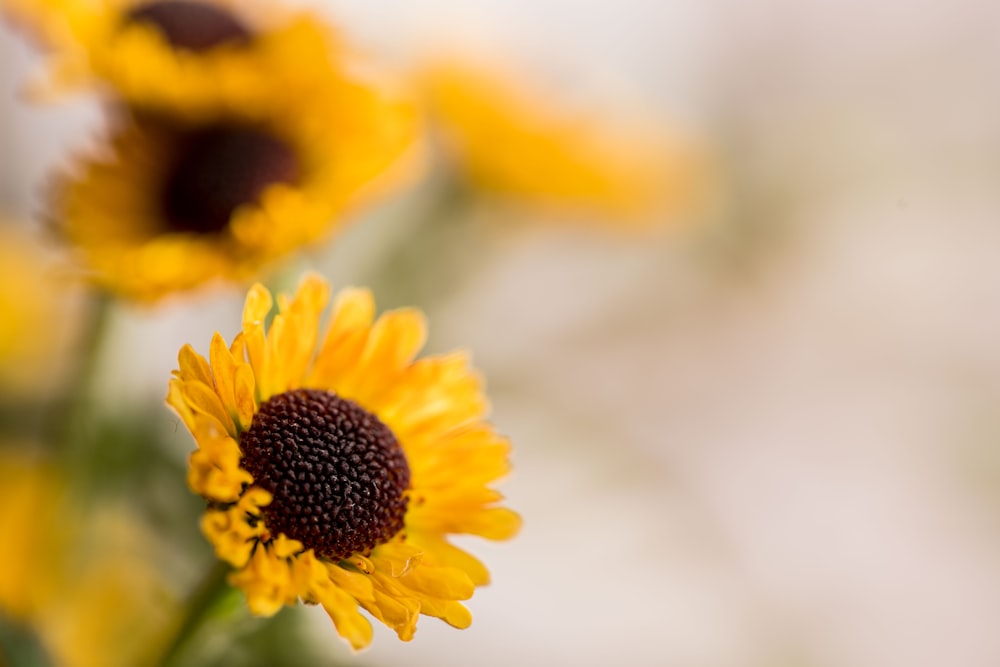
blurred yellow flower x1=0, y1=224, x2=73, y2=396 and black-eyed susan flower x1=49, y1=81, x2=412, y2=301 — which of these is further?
blurred yellow flower x1=0, y1=224, x2=73, y2=396

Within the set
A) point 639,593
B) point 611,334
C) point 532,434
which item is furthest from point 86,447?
point 611,334

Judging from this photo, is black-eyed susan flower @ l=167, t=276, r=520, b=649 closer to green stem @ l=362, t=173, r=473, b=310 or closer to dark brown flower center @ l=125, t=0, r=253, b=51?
dark brown flower center @ l=125, t=0, r=253, b=51

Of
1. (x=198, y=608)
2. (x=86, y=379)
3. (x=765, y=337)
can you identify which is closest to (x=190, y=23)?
(x=86, y=379)

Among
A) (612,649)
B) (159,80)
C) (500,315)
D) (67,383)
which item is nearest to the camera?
(159,80)

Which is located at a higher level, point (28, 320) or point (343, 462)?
point (28, 320)

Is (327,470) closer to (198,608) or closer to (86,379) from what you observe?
(198,608)

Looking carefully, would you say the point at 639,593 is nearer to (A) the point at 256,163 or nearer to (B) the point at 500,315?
(B) the point at 500,315

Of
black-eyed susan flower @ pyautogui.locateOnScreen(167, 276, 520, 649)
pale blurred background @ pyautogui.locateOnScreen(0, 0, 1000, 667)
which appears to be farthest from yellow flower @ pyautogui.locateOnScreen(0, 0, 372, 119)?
pale blurred background @ pyautogui.locateOnScreen(0, 0, 1000, 667)
